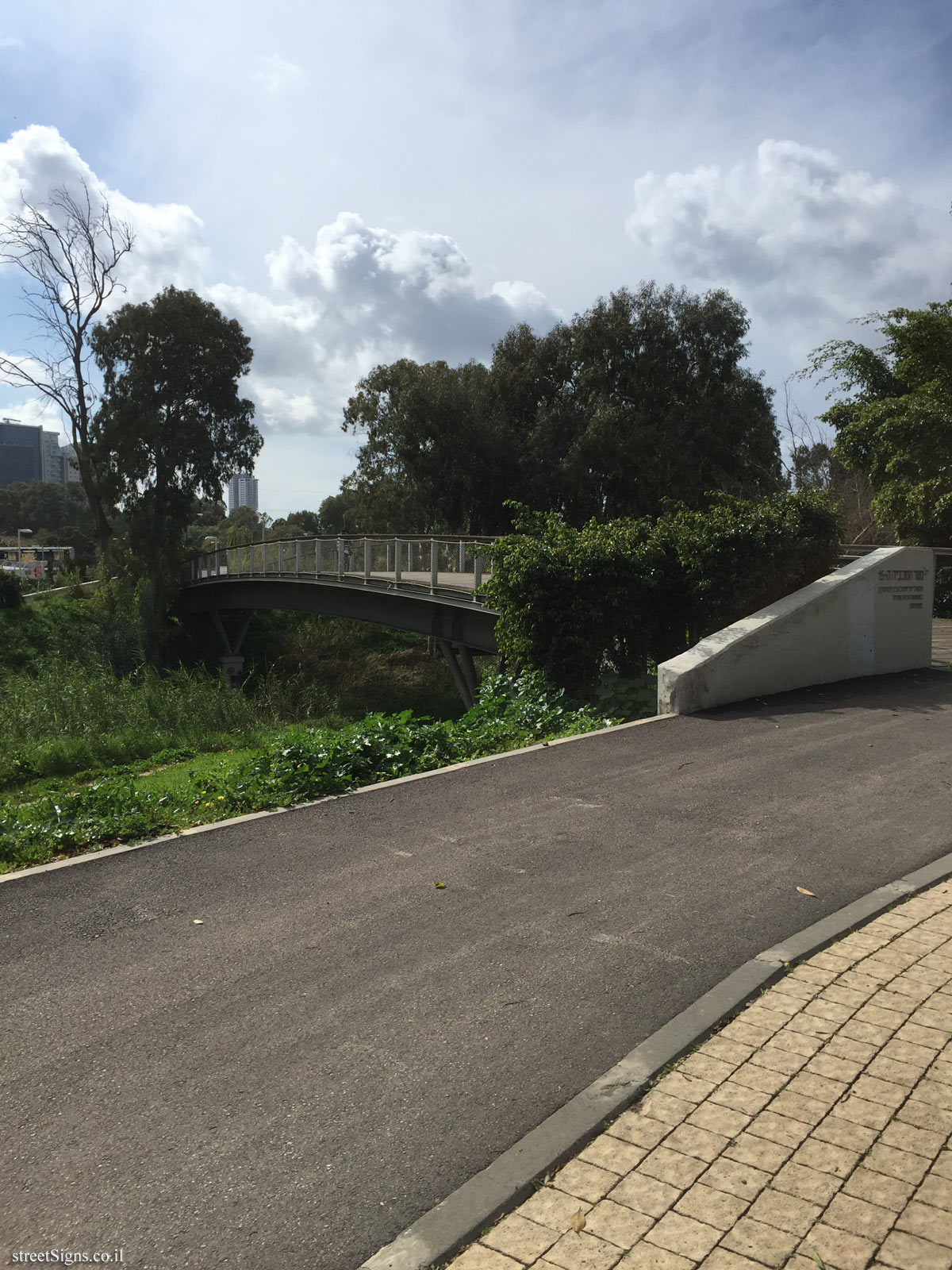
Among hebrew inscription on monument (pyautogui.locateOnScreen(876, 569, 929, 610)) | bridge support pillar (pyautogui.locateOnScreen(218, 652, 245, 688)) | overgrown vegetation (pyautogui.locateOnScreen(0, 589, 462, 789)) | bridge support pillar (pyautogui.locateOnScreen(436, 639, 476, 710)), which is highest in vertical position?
hebrew inscription on monument (pyautogui.locateOnScreen(876, 569, 929, 610))

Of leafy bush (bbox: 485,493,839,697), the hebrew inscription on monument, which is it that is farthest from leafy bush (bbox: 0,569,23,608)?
the hebrew inscription on monument

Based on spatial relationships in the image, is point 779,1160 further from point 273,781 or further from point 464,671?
point 464,671

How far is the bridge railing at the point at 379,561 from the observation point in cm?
1861

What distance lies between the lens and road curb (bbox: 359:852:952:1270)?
9.07 ft

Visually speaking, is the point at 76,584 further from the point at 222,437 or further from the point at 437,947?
the point at 437,947

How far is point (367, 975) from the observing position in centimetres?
444

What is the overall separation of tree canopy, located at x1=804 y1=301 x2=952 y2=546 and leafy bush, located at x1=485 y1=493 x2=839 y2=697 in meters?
13.1

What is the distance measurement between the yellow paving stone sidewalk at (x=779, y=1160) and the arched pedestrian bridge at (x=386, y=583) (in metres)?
10.3

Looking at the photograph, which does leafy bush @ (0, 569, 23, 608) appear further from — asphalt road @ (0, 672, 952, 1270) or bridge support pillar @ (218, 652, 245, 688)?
asphalt road @ (0, 672, 952, 1270)

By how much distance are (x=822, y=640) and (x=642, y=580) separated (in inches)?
89.2

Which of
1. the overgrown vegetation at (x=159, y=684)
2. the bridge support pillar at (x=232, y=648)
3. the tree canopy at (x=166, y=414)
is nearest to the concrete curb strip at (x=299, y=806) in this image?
the overgrown vegetation at (x=159, y=684)

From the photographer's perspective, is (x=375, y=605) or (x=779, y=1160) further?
(x=375, y=605)

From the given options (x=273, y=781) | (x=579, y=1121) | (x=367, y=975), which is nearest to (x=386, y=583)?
(x=273, y=781)

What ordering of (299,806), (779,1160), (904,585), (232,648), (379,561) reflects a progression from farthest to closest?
(232,648) → (379,561) → (904,585) → (299,806) → (779,1160)
